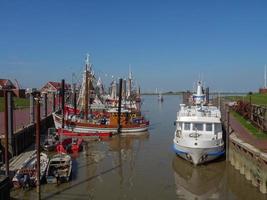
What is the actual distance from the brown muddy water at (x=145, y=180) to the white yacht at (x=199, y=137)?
983mm

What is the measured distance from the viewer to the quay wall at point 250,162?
2280 cm

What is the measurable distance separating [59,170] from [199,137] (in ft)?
38.2

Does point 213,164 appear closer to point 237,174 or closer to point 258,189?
point 237,174

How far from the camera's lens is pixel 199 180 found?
2820 cm

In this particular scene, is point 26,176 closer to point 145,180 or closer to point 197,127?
point 145,180

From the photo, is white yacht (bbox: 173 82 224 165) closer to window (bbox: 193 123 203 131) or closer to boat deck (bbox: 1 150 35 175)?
window (bbox: 193 123 203 131)

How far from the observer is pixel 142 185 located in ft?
87.1

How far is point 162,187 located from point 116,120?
101 ft

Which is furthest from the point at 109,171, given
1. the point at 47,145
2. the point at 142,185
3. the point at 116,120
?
the point at 116,120

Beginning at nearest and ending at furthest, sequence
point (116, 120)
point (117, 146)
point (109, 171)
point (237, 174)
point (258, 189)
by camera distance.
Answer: point (258, 189) < point (237, 174) < point (109, 171) < point (117, 146) < point (116, 120)

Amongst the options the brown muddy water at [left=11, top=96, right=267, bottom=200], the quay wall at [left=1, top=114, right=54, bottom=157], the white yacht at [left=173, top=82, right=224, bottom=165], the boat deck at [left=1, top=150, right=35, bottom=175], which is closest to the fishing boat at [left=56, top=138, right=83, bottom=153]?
the brown muddy water at [left=11, top=96, right=267, bottom=200]

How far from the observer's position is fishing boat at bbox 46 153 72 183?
83.9ft

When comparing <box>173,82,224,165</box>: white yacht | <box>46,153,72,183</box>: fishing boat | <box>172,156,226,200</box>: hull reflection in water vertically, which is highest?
<box>173,82,224,165</box>: white yacht

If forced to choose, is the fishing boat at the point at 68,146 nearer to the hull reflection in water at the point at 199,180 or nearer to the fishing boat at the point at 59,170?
the fishing boat at the point at 59,170
